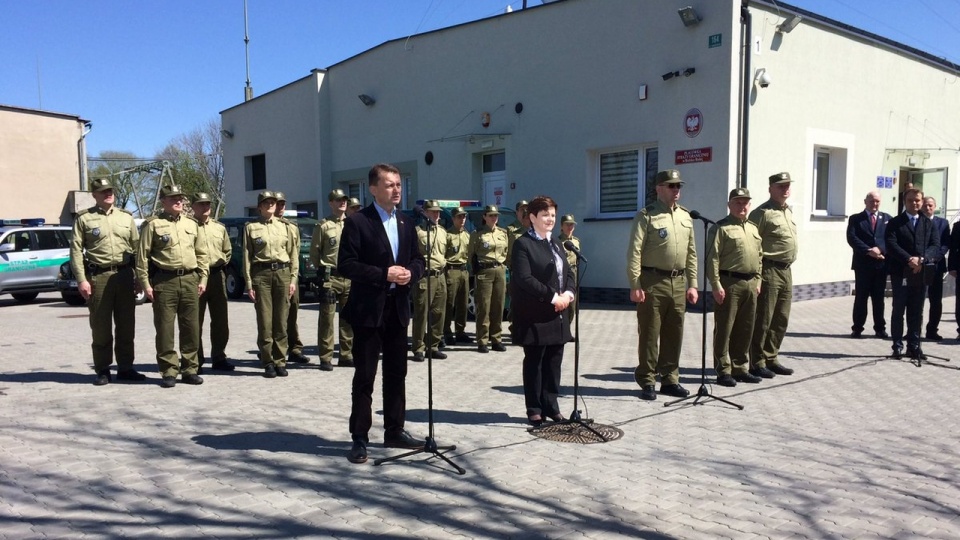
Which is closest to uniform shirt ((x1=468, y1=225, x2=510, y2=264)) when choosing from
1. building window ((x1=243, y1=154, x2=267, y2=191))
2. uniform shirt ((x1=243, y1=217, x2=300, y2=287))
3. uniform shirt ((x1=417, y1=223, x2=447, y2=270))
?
uniform shirt ((x1=417, y1=223, x2=447, y2=270))

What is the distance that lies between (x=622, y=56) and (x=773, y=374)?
8.48 m

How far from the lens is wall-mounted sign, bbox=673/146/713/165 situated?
12891mm

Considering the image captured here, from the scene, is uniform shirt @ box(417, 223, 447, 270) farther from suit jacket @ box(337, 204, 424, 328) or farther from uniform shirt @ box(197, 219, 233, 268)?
suit jacket @ box(337, 204, 424, 328)

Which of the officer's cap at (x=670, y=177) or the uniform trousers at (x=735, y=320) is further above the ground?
the officer's cap at (x=670, y=177)

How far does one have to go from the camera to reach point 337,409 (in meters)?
6.31

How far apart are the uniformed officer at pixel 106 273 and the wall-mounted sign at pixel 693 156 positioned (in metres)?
9.63

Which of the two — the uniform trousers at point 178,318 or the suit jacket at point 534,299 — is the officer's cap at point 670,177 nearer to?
the suit jacket at point 534,299

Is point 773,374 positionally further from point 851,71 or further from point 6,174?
point 6,174

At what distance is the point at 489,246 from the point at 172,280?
4.03 m

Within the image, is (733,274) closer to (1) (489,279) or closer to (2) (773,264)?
(2) (773,264)

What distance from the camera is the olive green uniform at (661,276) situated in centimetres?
654

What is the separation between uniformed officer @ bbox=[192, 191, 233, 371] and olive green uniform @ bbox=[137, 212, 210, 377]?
0.82 ft

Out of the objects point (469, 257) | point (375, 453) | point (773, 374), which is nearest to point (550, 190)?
point (469, 257)

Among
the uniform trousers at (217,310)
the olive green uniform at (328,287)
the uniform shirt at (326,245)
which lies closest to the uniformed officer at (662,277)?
the olive green uniform at (328,287)
